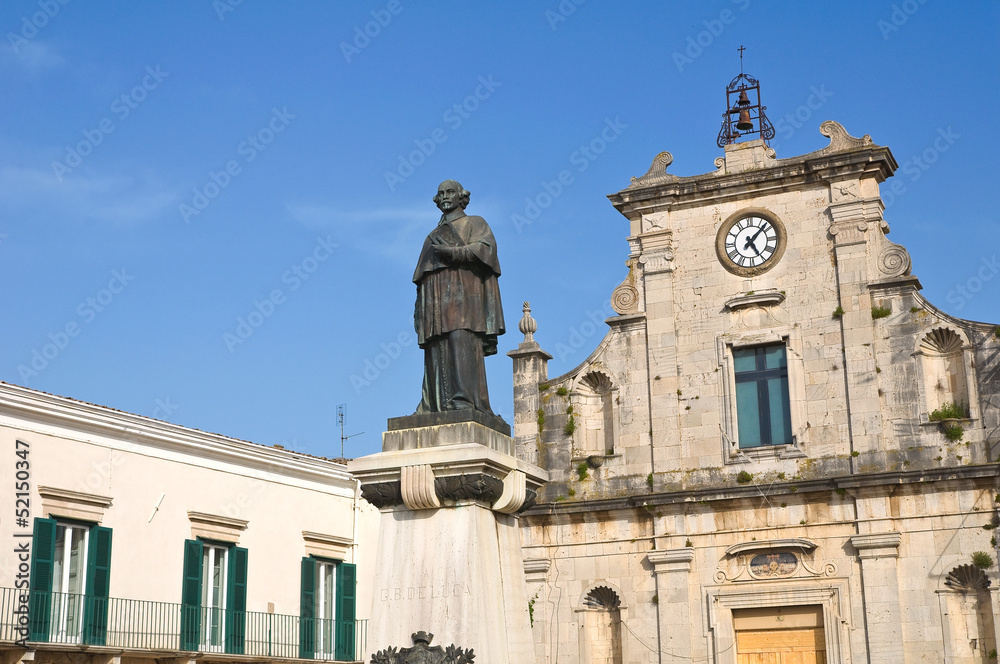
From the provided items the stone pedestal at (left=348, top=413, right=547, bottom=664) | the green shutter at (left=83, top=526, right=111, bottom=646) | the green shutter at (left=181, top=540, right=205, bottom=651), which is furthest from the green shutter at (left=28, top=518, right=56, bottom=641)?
the stone pedestal at (left=348, top=413, right=547, bottom=664)

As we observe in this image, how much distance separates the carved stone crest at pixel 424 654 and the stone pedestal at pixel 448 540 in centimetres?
7

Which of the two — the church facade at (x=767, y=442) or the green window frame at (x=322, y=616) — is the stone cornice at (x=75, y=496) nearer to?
the green window frame at (x=322, y=616)

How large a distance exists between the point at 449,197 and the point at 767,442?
12.8 m

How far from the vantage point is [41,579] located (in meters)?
18.6

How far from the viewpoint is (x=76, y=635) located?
61.9 ft

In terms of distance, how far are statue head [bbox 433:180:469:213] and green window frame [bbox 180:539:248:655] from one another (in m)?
11.4

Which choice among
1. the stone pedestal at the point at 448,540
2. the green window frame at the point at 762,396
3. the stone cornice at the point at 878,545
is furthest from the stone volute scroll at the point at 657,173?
the stone pedestal at the point at 448,540

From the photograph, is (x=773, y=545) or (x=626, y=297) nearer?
(x=773, y=545)

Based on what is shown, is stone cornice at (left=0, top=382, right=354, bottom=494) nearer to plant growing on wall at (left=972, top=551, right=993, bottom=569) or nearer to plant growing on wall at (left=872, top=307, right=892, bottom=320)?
plant growing on wall at (left=872, top=307, right=892, bottom=320)

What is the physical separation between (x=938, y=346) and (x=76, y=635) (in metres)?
14.3

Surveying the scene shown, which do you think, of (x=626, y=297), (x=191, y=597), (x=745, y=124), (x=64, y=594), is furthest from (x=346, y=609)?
(x=745, y=124)

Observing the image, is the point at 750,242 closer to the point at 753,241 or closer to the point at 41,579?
the point at 753,241

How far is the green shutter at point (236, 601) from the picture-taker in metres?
21.3

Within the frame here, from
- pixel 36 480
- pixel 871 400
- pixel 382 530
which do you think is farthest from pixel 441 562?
pixel 871 400
